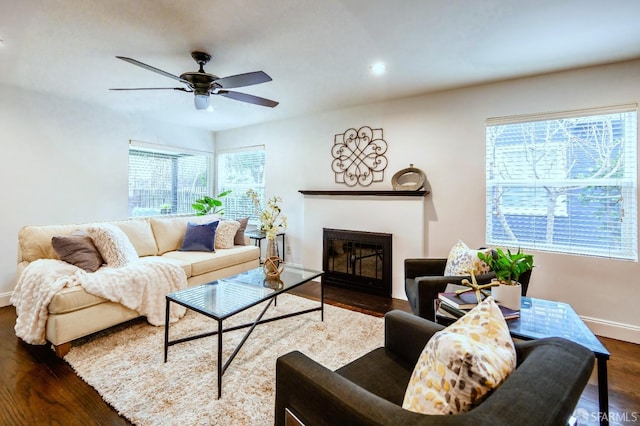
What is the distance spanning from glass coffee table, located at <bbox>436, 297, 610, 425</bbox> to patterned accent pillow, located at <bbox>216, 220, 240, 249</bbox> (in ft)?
9.88

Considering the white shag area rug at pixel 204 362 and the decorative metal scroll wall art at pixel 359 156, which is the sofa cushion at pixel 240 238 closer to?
the white shag area rug at pixel 204 362

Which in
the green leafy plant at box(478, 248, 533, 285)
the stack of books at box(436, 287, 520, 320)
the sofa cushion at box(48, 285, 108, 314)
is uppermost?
the green leafy plant at box(478, 248, 533, 285)

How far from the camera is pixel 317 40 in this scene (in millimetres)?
2301

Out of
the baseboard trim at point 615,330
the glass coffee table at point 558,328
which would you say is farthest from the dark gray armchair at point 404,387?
the baseboard trim at point 615,330

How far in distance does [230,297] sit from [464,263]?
6.18ft

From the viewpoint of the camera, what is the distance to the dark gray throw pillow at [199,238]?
3742 mm

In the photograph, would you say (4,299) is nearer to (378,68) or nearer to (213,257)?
(213,257)

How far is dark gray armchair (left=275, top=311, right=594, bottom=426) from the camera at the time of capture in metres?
0.68

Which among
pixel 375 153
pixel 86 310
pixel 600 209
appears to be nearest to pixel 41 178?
pixel 86 310

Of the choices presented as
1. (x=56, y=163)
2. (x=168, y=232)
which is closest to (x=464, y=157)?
(x=168, y=232)

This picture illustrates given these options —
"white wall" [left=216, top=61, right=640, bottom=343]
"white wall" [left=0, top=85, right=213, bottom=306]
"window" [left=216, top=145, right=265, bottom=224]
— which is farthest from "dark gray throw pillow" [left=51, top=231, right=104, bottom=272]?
"window" [left=216, top=145, right=265, bottom=224]

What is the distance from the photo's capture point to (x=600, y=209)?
2703mm

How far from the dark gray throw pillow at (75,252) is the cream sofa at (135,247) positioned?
24 cm

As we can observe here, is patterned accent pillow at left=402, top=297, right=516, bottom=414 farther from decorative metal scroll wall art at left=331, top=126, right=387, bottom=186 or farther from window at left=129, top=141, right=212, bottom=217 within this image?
window at left=129, top=141, right=212, bottom=217
